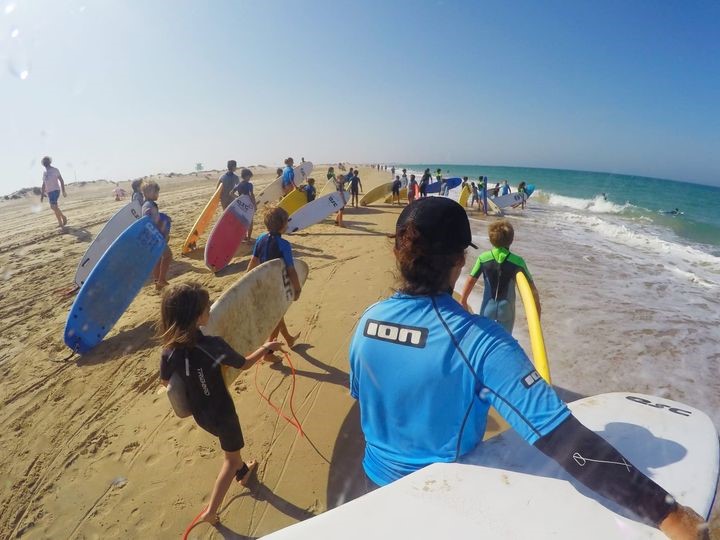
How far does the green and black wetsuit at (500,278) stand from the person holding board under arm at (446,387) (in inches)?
86.6

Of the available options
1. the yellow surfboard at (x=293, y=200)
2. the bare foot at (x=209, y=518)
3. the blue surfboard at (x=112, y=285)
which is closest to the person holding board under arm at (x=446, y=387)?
the bare foot at (x=209, y=518)

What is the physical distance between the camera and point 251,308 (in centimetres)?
368

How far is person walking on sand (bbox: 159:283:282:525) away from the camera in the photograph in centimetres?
206

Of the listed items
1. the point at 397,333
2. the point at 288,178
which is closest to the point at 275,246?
the point at 397,333

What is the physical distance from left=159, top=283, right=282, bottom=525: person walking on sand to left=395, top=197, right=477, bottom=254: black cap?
151 cm

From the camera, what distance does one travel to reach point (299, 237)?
995cm

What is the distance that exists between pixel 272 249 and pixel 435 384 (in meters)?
3.23

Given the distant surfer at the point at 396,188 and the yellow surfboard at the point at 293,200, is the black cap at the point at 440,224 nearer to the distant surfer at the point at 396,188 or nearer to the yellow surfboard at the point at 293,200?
the yellow surfboard at the point at 293,200

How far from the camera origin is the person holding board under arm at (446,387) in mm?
900

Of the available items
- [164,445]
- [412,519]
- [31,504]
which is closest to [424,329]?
[412,519]

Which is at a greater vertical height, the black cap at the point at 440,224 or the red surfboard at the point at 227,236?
the black cap at the point at 440,224

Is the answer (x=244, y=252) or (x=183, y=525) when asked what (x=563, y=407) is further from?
(x=244, y=252)

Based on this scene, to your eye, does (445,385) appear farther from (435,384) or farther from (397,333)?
(397,333)

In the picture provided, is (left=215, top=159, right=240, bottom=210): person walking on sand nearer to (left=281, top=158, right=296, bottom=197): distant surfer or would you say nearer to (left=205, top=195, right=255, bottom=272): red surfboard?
(left=205, top=195, right=255, bottom=272): red surfboard
